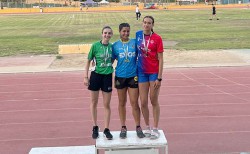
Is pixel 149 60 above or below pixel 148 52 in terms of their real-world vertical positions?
below

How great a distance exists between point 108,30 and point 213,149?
2.80 m

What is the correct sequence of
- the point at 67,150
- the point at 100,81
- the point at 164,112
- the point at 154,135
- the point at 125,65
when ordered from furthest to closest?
1. the point at 164,112
2. the point at 100,81
3. the point at 67,150
4. the point at 125,65
5. the point at 154,135

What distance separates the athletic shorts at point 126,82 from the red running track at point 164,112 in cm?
166

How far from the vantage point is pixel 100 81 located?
260 inches

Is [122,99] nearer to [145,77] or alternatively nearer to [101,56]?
[145,77]

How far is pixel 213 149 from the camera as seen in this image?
757cm

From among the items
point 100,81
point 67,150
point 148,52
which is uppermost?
point 148,52

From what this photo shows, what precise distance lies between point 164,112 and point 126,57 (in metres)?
4.37

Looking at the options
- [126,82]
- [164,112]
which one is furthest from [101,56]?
[164,112]

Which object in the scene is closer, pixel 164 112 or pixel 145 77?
pixel 145 77

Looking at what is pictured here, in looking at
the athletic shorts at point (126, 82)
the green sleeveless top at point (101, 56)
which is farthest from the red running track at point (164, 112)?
the green sleeveless top at point (101, 56)

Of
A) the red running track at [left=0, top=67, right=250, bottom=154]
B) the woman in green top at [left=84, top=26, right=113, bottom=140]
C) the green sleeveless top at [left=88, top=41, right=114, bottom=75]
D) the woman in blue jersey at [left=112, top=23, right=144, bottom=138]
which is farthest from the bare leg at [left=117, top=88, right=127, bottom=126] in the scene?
the red running track at [left=0, top=67, right=250, bottom=154]

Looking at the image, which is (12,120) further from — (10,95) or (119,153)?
(119,153)

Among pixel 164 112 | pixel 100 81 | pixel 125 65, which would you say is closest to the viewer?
pixel 125 65
